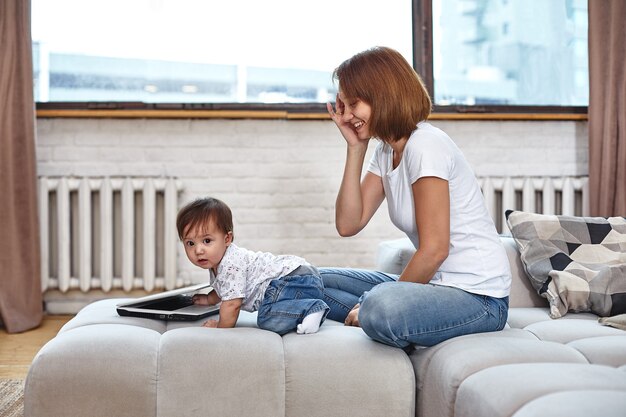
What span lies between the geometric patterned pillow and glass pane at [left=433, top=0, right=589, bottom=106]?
62.0 inches

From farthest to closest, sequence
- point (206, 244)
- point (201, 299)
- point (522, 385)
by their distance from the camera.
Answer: point (201, 299), point (206, 244), point (522, 385)

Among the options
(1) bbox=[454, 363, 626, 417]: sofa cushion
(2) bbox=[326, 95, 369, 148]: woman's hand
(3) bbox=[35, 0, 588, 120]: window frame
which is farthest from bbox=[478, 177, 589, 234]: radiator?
(1) bbox=[454, 363, 626, 417]: sofa cushion

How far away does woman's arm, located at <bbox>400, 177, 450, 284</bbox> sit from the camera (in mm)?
1742

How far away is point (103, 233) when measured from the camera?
350cm

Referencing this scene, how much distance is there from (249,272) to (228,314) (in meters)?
0.14

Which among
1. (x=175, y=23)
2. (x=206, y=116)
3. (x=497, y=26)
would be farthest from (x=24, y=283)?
(x=497, y=26)

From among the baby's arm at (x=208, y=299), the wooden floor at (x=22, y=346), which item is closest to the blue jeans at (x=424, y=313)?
the baby's arm at (x=208, y=299)

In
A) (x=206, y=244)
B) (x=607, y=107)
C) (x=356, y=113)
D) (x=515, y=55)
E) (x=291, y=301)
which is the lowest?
(x=291, y=301)

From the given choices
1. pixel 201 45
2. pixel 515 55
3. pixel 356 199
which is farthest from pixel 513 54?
pixel 356 199

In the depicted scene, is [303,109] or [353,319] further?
[303,109]

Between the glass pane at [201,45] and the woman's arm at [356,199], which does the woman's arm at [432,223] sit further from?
the glass pane at [201,45]

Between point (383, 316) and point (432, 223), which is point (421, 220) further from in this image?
point (383, 316)

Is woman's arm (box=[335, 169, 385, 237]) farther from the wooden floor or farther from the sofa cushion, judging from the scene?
the wooden floor

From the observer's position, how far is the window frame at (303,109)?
3.53 meters
